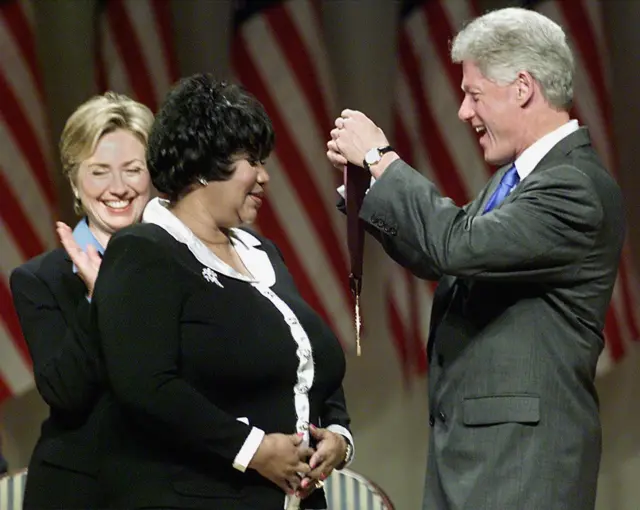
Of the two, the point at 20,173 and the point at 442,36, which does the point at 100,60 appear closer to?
the point at 20,173

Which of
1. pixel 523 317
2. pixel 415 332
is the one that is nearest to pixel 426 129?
pixel 415 332

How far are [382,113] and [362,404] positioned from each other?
3.31 ft

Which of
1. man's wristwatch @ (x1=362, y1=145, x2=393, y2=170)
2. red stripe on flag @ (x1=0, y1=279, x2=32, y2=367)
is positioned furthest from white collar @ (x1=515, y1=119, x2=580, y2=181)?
red stripe on flag @ (x1=0, y1=279, x2=32, y2=367)

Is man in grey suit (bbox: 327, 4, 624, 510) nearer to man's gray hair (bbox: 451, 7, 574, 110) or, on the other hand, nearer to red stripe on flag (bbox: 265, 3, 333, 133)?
man's gray hair (bbox: 451, 7, 574, 110)

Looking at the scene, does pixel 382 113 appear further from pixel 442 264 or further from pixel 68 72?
pixel 442 264

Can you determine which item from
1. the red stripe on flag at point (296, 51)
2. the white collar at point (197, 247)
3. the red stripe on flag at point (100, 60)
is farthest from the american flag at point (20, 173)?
the white collar at point (197, 247)

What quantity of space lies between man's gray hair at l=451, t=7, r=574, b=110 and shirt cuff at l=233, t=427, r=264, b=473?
76cm

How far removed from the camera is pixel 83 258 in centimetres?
214

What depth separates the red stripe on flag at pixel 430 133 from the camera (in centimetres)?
370

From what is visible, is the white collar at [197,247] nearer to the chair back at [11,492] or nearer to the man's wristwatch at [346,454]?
the man's wristwatch at [346,454]

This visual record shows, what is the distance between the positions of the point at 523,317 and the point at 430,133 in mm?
1903

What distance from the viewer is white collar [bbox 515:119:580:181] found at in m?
1.93

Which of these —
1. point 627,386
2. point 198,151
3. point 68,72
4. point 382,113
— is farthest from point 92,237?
point 627,386

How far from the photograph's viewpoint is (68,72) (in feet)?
11.4
